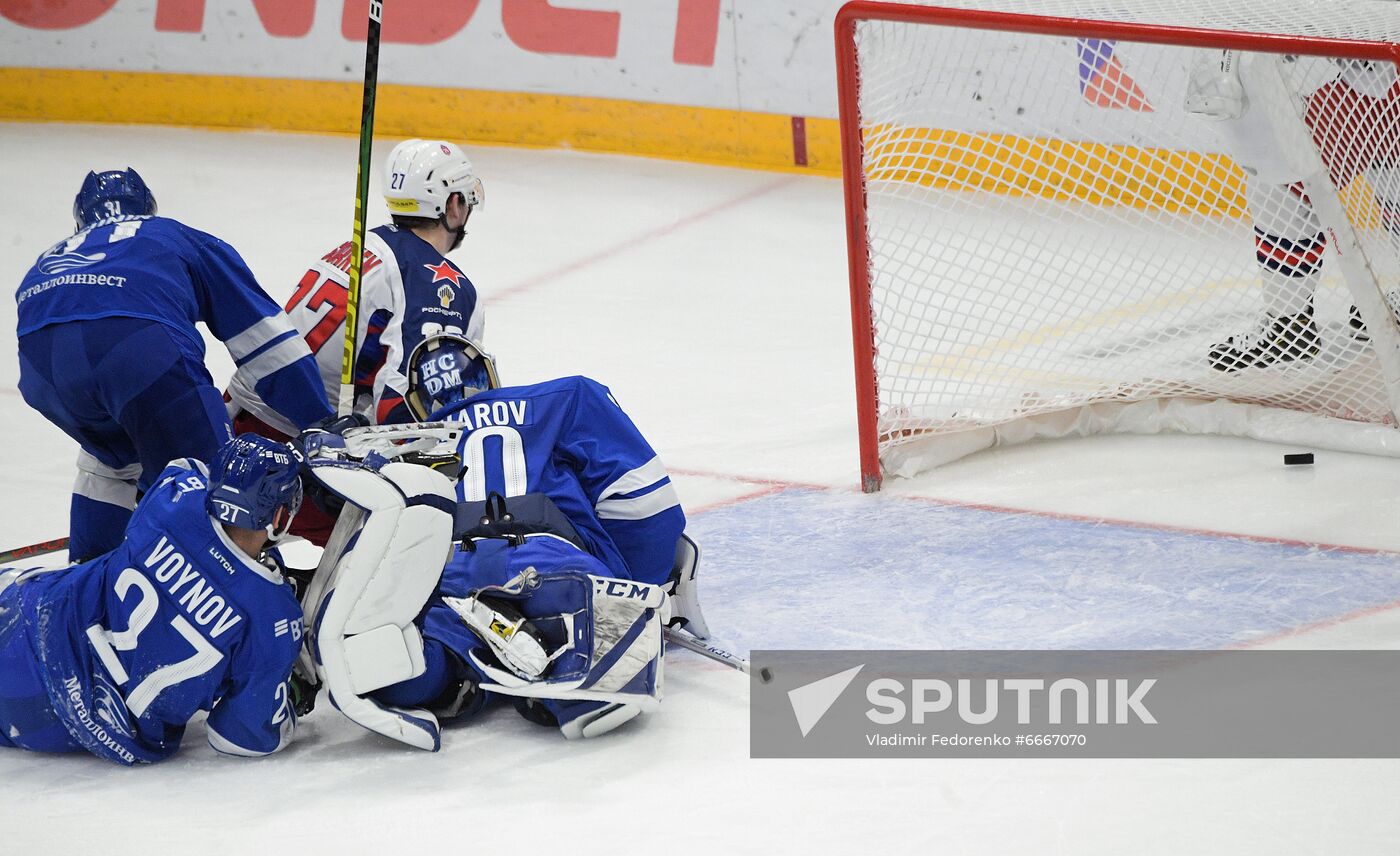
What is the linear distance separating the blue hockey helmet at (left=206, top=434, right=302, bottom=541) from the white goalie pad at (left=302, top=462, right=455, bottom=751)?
Answer: 0.32 feet

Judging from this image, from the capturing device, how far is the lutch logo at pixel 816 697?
3236 mm

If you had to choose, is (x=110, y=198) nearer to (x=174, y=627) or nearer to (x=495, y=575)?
(x=174, y=627)

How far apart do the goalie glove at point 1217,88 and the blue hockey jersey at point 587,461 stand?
6.14ft

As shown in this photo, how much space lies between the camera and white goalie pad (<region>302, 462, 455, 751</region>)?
302 centimetres

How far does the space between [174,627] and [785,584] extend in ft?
4.71

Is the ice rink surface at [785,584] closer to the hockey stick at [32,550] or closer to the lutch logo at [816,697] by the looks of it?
the lutch logo at [816,697]

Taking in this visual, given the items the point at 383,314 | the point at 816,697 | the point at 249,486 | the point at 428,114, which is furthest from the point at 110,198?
the point at 428,114

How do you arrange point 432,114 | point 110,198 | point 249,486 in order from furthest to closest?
point 432,114 < point 110,198 < point 249,486

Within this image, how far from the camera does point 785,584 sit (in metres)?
3.95

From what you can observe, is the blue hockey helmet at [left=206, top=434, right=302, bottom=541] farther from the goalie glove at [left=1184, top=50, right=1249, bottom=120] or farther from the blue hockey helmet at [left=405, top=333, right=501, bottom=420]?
the goalie glove at [left=1184, top=50, right=1249, bottom=120]

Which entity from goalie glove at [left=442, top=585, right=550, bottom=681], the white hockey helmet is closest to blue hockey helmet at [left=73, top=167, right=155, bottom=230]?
the white hockey helmet

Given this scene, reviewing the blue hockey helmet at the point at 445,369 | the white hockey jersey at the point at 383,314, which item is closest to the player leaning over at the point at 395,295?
the white hockey jersey at the point at 383,314

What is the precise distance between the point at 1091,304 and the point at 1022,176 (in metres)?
0.46

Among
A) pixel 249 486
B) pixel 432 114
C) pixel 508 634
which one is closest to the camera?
pixel 249 486
